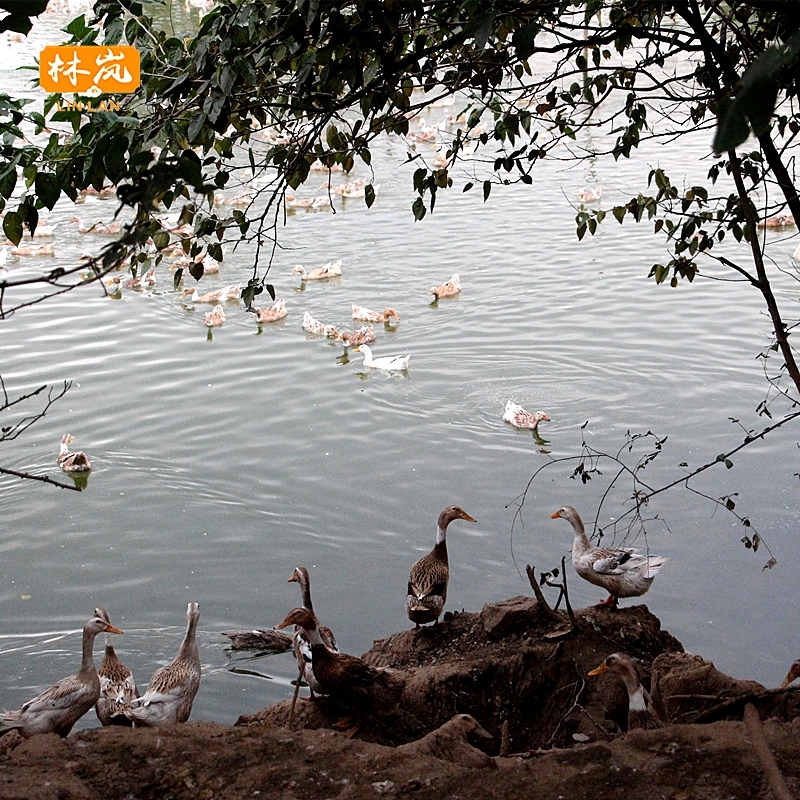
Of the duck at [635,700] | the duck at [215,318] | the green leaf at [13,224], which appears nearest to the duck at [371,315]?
the duck at [215,318]

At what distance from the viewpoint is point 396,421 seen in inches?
383

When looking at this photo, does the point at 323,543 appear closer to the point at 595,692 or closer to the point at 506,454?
the point at 506,454

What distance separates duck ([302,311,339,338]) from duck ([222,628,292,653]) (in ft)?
18.6

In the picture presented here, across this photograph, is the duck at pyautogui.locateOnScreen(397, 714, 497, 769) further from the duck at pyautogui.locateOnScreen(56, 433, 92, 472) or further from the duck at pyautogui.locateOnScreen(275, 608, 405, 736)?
the duck at pyautogui.locateOnScreen(56, 433, 92, 472)

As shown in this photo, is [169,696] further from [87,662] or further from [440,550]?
[440,550]

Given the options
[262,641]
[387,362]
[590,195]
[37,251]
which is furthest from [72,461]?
[590,195]

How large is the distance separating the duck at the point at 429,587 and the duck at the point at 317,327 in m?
5.57

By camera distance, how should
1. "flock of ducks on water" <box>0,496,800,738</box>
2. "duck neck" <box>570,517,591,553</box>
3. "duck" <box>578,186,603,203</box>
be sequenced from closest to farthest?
1. "flock of ducks on water" <box>0,496,800,738</box>
2. "duck neck" <box>570,517,591,553</box>
3. "duck" <box>578,186,603,203</box>

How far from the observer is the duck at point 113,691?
5383 mm

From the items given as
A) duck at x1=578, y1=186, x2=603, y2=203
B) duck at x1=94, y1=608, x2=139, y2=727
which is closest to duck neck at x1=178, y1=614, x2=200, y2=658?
duck at x1=94, y1=608, x2=139, y2=727

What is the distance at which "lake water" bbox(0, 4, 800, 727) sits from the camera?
271 inches

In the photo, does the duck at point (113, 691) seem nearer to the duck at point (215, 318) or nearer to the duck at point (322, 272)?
the duck at point (215, 318)

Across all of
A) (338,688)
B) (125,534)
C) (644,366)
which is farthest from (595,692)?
(644,366)

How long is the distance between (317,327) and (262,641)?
5.94 m
